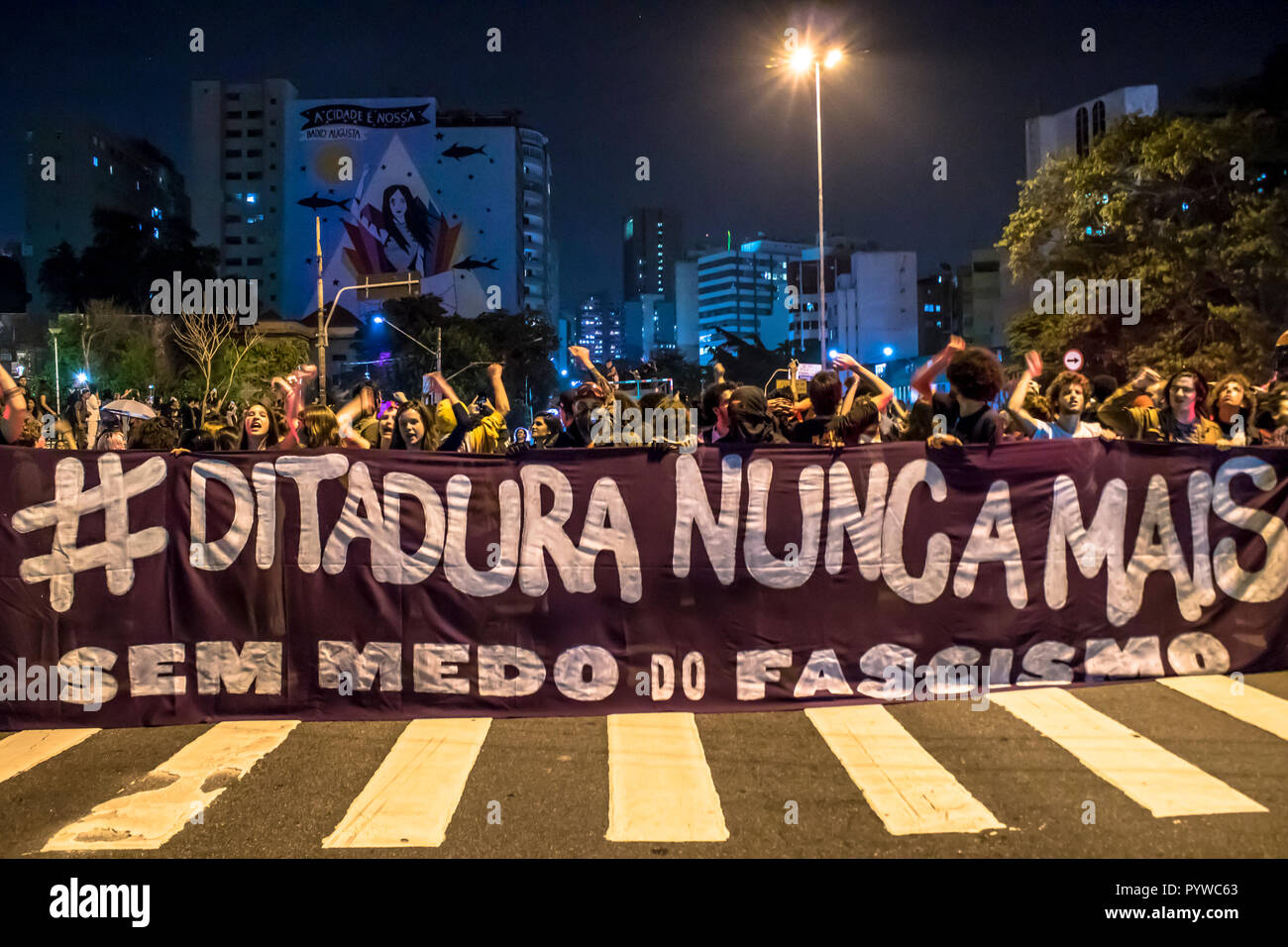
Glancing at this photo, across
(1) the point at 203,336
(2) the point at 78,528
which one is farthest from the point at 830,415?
(1) the point at 203,336

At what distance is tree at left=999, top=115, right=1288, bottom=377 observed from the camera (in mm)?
27672

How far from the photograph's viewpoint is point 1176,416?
842 centimetres

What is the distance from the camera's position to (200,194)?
129m

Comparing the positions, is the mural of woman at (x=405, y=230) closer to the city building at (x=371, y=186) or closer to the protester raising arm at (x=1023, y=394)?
the city building at (x=371, y=186)

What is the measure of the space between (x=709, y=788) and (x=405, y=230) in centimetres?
12726

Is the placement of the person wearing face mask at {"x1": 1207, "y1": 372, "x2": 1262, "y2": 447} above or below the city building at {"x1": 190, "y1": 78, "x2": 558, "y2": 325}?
below

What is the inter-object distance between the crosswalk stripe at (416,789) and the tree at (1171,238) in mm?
27296

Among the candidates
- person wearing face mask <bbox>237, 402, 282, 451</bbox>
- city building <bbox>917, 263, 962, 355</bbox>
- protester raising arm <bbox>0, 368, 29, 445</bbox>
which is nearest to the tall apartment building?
city building <bbox>917, 263, 962, 355</bbox>

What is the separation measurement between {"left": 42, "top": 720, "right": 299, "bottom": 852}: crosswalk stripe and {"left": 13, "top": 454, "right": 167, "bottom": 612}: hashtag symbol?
123cm

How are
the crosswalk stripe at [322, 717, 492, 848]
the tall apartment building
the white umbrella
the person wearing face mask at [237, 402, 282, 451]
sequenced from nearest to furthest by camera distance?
1. the crosswalk stripe at [322, 717, 492, 848]
2. the person wearing face mask at [237, 402, 282, 451]
3. the white umbrella
4. the tall apartment building

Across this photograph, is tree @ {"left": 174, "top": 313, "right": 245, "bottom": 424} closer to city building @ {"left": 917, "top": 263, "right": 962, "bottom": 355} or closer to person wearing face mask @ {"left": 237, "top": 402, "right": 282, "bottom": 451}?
person wearing face mask @ {"left": 237, "top": 402, "right": 282, "bottom": 451}

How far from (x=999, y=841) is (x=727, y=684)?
7.95ft
